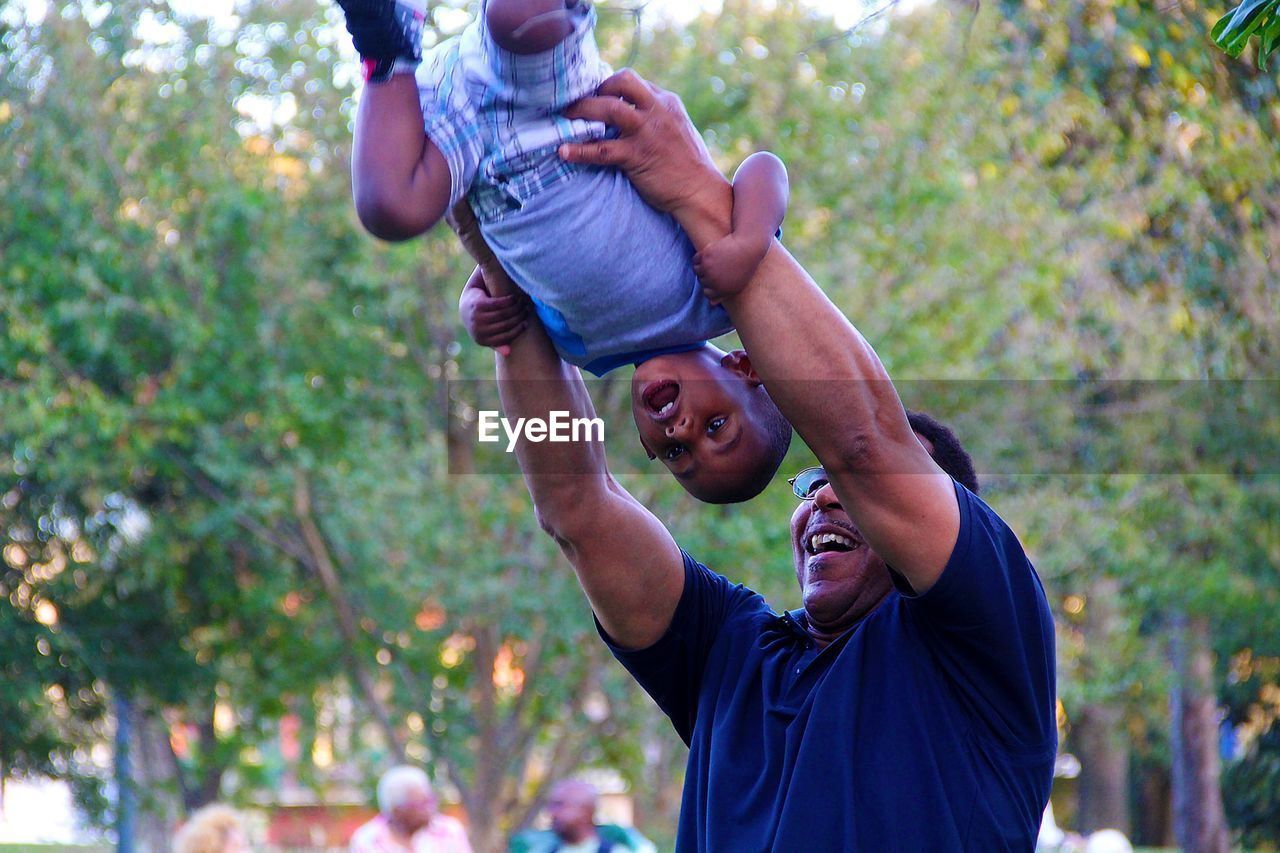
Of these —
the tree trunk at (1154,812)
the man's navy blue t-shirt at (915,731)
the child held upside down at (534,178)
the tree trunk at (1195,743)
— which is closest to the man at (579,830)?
the man's navy blue t-shirt at (915,731)

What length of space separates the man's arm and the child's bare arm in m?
0.23

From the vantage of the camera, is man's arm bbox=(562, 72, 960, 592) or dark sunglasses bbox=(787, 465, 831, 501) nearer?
man's arm bbox=(562, 72, 960, 592)

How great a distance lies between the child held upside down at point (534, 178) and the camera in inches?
84.8

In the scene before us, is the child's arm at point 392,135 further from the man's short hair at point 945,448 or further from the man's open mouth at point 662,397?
the man's short hair at point 945,448

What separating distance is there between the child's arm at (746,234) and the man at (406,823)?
5.67 metres

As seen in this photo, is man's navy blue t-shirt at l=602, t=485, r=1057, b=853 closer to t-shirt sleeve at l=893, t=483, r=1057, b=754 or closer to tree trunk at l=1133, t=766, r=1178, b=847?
t-shirt sleeve at l=893, t=483, r=1057, b=754

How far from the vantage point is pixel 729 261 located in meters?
2.21

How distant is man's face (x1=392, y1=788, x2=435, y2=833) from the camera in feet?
24.3

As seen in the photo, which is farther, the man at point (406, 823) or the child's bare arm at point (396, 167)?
the man at point (406, 823)

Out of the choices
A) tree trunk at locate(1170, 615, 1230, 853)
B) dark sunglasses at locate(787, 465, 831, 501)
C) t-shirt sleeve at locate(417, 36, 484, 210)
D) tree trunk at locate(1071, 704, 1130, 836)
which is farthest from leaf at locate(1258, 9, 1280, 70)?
tree trunk at locate(1071, 704, 1130, 836)

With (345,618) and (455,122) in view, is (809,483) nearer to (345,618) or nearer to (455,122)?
(455,122)

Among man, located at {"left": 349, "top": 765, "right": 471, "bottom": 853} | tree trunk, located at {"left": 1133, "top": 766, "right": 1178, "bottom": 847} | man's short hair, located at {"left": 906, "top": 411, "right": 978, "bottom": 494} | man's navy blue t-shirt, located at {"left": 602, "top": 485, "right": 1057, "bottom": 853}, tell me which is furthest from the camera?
tree trunk, located at {"left": 1133, "top": 766, "right": 1178, "bottom": 847}

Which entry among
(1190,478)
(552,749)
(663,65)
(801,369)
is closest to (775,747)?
(801,369)

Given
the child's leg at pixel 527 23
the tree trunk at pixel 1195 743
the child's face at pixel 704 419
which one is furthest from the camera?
the tree trunk at pixel 1195 743
